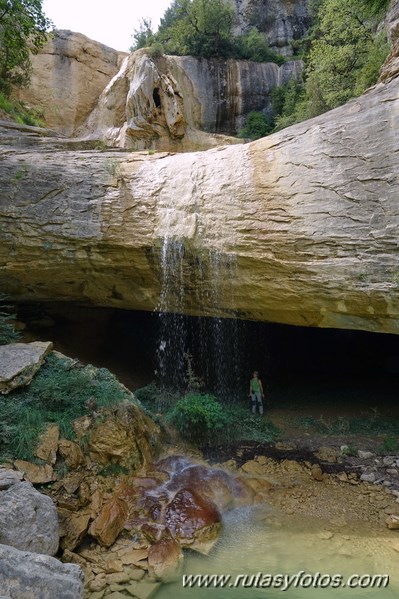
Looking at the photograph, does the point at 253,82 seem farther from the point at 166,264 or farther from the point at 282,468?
the point at 282,468

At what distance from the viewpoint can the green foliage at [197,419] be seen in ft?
24.3

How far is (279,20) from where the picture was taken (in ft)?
70.4

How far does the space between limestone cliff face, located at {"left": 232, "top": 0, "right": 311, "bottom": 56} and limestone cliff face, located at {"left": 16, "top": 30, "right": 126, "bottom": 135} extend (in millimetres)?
8356

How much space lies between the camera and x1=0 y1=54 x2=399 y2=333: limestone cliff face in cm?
645

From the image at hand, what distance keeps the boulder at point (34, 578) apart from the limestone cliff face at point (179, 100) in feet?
47.1

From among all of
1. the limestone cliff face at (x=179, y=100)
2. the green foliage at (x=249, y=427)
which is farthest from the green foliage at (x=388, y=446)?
the limestone cliff face at (x=179, y=100)

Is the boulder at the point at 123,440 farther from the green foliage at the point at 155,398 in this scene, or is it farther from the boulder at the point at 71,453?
the green foliage at the point at 155,398

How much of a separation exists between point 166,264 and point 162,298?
3.57 feet

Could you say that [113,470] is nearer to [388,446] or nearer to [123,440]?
[123,440]

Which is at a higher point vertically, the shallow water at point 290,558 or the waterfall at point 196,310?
the waterfall at point 196,310

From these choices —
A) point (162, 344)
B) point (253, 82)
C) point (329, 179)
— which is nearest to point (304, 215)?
point (329, 179)

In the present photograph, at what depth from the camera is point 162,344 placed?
38.7 feet

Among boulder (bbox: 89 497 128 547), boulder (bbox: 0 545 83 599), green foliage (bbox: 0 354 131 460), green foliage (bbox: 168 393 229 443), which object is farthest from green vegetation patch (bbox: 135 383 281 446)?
boulder (bbox: 0 545 83 599)

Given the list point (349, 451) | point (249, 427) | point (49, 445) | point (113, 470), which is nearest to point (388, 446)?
point (349, 451)
